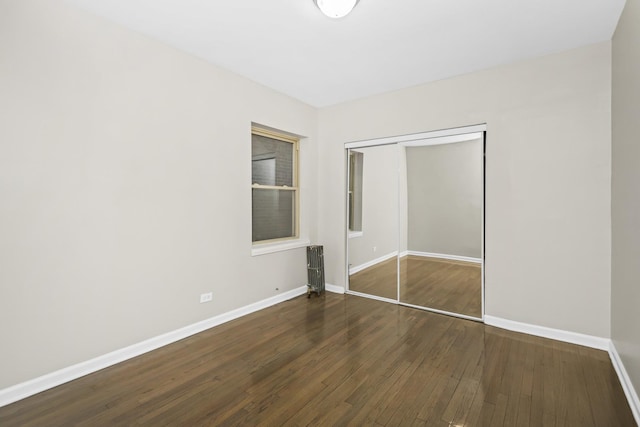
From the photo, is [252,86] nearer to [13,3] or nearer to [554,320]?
[13,3]

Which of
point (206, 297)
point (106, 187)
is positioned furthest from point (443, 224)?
point (106, 187)

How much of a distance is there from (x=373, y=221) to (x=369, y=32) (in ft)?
7.87

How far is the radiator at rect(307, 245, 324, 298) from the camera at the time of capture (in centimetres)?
427

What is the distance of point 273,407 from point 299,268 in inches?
95.3

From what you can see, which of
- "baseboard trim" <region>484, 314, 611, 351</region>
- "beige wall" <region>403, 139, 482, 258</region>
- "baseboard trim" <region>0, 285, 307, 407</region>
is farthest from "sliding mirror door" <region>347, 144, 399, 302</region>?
"baseboard trim" <region>0, 285, 307, 407</region>

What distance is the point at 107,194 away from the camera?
2.42m

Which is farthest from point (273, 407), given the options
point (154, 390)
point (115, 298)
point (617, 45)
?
point (617, 45)

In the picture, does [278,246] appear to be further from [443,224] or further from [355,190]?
[443,224]

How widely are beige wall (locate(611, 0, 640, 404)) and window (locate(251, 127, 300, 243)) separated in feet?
11.3

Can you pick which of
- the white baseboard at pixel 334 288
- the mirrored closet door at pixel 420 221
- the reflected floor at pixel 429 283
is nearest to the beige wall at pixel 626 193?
the mirrored closet door at pixel 420 221

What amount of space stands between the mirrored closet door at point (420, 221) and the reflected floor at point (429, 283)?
1 centimetres

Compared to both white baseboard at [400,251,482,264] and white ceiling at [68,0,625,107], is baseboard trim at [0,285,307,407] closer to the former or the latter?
white baseboard at [400,251,482,264]

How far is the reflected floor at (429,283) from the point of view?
3.46 metres

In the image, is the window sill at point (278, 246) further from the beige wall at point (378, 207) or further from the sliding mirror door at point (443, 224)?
the sliding mirror door at point (443, 224)
